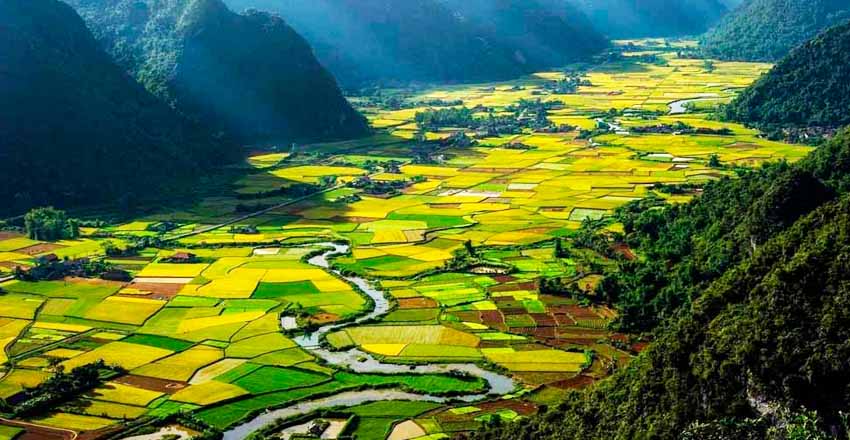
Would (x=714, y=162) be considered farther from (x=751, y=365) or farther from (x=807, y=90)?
(x=751, y=365)

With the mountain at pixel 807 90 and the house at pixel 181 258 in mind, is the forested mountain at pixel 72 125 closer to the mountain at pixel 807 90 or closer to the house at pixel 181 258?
the house at pixel 181 258

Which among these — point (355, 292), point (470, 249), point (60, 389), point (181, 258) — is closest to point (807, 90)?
point (470, 249)

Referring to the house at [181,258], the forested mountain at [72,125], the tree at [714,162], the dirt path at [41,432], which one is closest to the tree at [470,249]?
the house at [181,258]

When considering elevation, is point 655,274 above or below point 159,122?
below

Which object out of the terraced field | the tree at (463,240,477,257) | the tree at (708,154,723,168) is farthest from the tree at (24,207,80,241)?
the tree at (708,154,723,168)

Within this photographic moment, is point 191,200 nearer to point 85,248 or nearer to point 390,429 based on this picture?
point 85,248

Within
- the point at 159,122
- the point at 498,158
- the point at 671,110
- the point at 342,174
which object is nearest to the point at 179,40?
the point at 159,122
